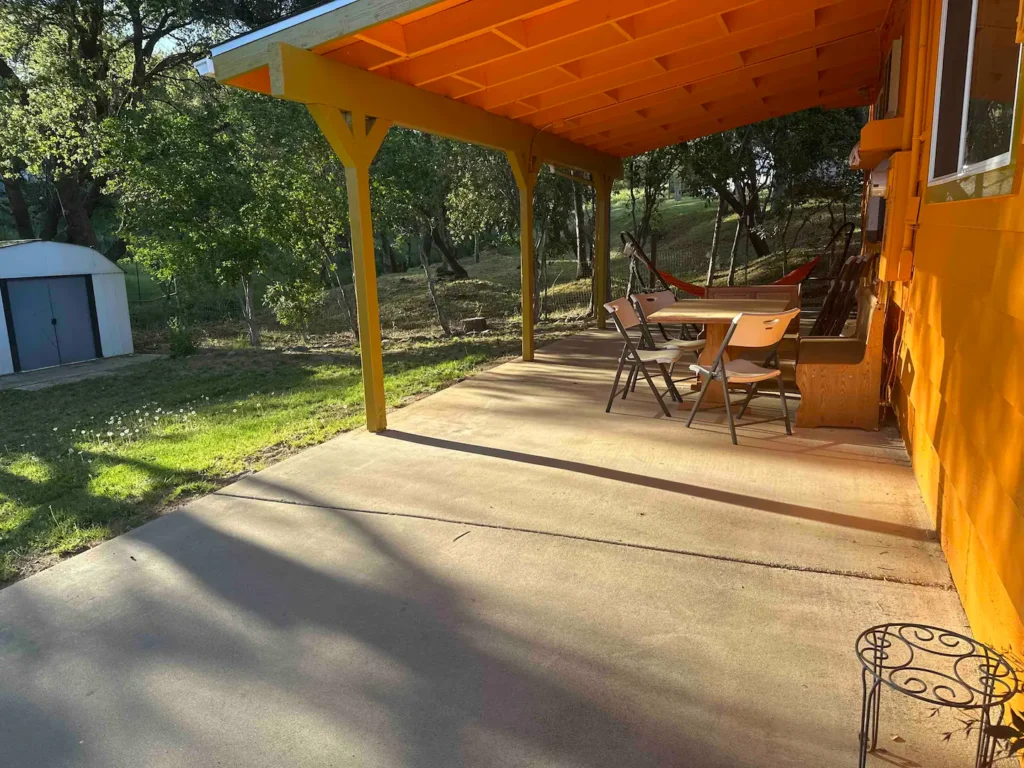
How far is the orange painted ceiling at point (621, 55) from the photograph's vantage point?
4176 mm

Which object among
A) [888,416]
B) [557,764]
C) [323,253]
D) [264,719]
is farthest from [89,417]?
[888,416]

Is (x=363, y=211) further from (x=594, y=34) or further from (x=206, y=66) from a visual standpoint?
(x=594, y=34)

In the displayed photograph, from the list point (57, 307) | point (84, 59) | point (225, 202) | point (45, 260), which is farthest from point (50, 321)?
point (84, 59)

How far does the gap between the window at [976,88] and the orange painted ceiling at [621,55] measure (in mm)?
1473

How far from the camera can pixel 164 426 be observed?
5848 mm

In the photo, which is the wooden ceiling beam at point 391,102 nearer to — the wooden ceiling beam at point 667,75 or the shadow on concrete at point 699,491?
the wooden ceiling beam at point 667,75

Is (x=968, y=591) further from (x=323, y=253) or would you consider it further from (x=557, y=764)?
(x=323, y=253)

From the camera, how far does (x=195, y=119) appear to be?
10.2 meters

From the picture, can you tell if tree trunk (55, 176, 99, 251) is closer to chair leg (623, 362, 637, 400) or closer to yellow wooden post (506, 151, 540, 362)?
yellow wooden post (506, 151, 540, 362)

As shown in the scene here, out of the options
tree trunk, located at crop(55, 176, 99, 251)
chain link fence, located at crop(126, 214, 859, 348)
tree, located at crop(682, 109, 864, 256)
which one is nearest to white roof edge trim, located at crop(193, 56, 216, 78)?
Answer: chain link fence, located at crop(126, 214, 859, 348)

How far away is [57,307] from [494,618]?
1149cm

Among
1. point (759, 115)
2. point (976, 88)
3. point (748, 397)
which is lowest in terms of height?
point (748, 397)

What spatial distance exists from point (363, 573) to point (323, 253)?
767cm

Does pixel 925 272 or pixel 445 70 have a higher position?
pixel 445 70
